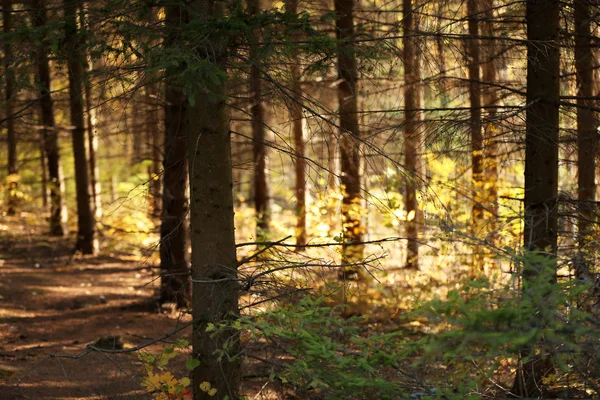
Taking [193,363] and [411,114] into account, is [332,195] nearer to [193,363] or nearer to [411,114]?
[411,114]

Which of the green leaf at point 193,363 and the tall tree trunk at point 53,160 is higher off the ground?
the tall tree trunk at point 53,160

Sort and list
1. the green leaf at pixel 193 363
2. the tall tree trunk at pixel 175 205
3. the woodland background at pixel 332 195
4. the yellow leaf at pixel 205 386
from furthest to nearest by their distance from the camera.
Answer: the tall tree trunk at pixel 175 205, the yellow leaf at pixel 205 386, the green leaf at pixel 193 363, the woodland background at pixel 332 195

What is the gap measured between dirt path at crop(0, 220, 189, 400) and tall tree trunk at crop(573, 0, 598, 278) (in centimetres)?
467

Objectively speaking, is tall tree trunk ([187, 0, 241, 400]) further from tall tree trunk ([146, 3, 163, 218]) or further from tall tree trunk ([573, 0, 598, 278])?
tall tree trunk ([573, 0, 598, 278])

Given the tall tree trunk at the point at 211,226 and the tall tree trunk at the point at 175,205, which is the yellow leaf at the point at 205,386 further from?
the tall tree trunk at the point at 175,205

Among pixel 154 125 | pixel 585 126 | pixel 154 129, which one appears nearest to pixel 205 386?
pixel 585 126

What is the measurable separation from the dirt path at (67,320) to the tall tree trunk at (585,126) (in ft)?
15.3

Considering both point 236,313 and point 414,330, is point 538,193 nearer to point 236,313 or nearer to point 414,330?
point 236,313

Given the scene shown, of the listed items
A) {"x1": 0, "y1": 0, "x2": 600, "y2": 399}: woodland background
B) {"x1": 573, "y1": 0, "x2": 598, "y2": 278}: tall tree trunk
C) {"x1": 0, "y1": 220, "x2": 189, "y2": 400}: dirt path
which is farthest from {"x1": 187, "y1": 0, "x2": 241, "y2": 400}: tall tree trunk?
{"x1": 573, "y1": 0, "x2": 598, "y2": 278}: tall tree trunk

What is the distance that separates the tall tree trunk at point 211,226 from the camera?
5488 millimetres

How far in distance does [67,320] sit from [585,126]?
356 inches

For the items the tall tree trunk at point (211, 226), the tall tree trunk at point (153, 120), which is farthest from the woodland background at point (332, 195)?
the tall tree trunk at point (153, 120)

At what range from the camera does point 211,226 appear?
555cm

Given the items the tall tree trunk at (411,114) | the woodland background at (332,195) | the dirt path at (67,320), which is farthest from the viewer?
the dirt path at (67,320)
